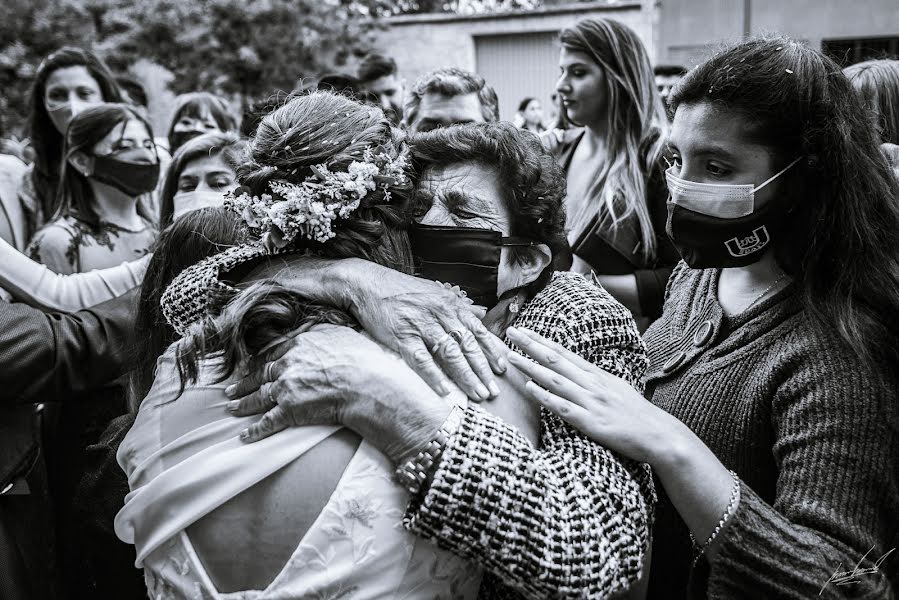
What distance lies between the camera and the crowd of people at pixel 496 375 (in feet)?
4.46

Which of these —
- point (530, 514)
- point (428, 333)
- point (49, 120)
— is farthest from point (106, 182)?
point (530, 514)

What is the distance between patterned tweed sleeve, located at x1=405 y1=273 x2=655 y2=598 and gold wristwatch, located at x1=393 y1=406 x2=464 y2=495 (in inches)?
0.6

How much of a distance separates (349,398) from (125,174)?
258 centimetres

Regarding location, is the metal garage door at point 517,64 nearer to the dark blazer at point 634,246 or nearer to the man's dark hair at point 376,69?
the man's dark hair at point 376,69

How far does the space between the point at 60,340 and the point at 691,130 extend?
2.00 meters

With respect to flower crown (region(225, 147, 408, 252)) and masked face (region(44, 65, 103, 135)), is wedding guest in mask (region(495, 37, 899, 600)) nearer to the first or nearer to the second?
flower crown (region(225, 147, 408, 252))

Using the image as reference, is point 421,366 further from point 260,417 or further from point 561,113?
point 561,113

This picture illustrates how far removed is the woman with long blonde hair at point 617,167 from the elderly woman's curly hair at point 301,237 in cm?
192

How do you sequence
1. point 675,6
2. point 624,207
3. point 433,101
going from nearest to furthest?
point 624,207 → point 433,101 → point 675,6

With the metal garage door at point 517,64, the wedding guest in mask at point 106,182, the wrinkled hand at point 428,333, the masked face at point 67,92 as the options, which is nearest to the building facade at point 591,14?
the metal garage door at point 517,64

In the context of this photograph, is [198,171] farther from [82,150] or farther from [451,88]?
[451,88]

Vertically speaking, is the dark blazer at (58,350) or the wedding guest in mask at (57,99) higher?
the wedding guest in mask at (57,99)

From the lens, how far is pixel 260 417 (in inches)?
57.1

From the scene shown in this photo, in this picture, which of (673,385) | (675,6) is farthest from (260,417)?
(675,6)
